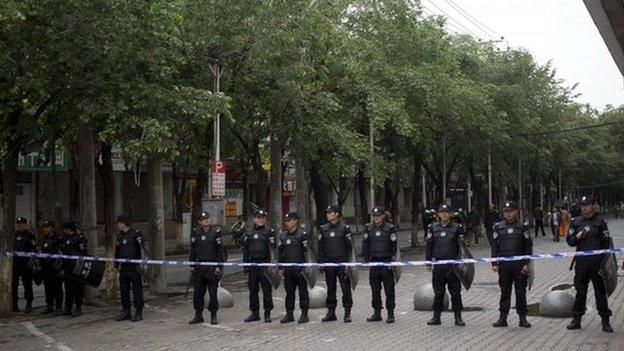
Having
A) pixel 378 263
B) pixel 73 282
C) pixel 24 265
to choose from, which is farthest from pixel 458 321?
pixel 24 265

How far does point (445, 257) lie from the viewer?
1138 cm

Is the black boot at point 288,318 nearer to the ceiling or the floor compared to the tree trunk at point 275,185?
nearer to the floor

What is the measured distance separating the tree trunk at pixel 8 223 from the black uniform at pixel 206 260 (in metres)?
3.68

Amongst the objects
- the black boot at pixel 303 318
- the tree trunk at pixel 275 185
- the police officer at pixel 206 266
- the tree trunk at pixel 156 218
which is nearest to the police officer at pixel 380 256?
the black boot at pixel 303 318

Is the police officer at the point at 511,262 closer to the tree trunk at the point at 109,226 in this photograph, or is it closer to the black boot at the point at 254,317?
the black boot at the point at 254,317

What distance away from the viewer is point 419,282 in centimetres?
1828

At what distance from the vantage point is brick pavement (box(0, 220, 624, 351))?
997 centimetres

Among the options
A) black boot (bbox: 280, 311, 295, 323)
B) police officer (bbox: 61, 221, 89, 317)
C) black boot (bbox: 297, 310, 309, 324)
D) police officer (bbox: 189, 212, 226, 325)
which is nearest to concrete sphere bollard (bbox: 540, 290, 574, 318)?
black boot (bbox: 297, 310, 309, 324)

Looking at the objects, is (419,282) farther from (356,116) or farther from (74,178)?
(74,178)

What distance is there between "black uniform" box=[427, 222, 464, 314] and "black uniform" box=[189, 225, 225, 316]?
350cm

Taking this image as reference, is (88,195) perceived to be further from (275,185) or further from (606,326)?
(606,326)

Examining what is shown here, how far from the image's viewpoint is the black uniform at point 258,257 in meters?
12.4

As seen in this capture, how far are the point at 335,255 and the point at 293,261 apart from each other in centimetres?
70

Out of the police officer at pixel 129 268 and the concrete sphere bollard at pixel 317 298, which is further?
the concrete sphere bollard at pixel 317 298
